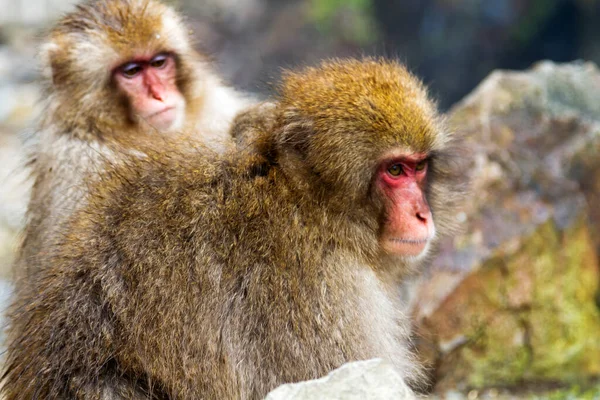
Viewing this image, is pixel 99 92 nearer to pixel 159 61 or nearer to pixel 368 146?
pixel 159 61

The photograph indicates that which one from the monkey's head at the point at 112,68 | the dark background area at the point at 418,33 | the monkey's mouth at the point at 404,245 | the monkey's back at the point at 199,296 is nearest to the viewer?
the monkey's back at the point at 199,296

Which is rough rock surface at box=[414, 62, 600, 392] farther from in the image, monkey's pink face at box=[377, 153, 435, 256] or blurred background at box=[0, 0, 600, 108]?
Result: blurred background at box=[0, 0, 600, 108]

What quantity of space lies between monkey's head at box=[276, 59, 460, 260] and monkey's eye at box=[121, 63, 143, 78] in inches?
71.6

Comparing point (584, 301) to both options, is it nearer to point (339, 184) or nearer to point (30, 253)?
point (339, 184)

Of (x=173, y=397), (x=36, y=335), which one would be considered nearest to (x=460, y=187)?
(x=173, y=397)

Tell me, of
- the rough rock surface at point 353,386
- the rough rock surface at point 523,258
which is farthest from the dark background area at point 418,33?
the rough rock surface at point 353,386

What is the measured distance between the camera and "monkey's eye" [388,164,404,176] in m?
3.42

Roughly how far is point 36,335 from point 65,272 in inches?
10.7

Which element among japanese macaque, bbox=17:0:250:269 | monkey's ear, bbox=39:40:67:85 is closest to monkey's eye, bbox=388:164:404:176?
japanese macaque, bbox=17:0:250:269

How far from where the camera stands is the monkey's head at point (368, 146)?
3.34m

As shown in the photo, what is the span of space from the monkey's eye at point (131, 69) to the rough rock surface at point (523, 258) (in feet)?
7.54

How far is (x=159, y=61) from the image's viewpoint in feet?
17.0

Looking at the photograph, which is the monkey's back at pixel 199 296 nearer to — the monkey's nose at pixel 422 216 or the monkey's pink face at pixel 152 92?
the monkey's nose at pixel 422 216

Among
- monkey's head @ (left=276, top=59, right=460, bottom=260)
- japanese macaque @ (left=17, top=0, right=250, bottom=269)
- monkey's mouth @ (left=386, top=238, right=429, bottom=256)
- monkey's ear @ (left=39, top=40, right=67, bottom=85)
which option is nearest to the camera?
monkey's head @ (left=276, top=59, right=460, bottom=260)
